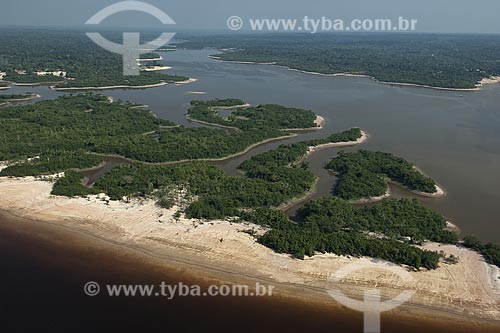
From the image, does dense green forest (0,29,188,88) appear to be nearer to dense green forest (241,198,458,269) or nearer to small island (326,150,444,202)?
small island (326,150,444,202)

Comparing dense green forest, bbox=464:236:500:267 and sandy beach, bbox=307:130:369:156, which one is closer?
dense green forest, bbox=464:236:500:267

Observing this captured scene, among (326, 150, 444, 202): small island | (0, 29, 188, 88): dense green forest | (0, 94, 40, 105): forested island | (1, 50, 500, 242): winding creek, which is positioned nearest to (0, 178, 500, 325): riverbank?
(1, 50, 500, 242): winding creek

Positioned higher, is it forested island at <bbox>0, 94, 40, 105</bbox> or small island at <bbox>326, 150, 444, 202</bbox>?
forested island at <bbox>0, 94, 40, 105</bbox>

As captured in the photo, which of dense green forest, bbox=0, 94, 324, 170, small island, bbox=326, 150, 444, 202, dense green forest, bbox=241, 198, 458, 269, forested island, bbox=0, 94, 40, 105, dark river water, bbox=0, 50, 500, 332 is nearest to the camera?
dark river water, bbox=0, 50, 500, 332

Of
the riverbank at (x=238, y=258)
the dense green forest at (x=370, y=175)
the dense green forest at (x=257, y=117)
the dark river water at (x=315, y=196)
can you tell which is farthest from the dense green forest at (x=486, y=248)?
the dense green forest at (x=257, y=117)

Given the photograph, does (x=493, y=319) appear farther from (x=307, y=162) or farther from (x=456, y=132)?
(x=456, y=132)

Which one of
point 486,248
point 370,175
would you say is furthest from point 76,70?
point 486,248

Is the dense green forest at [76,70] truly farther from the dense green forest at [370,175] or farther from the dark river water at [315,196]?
the dense green forest at [370,175]
